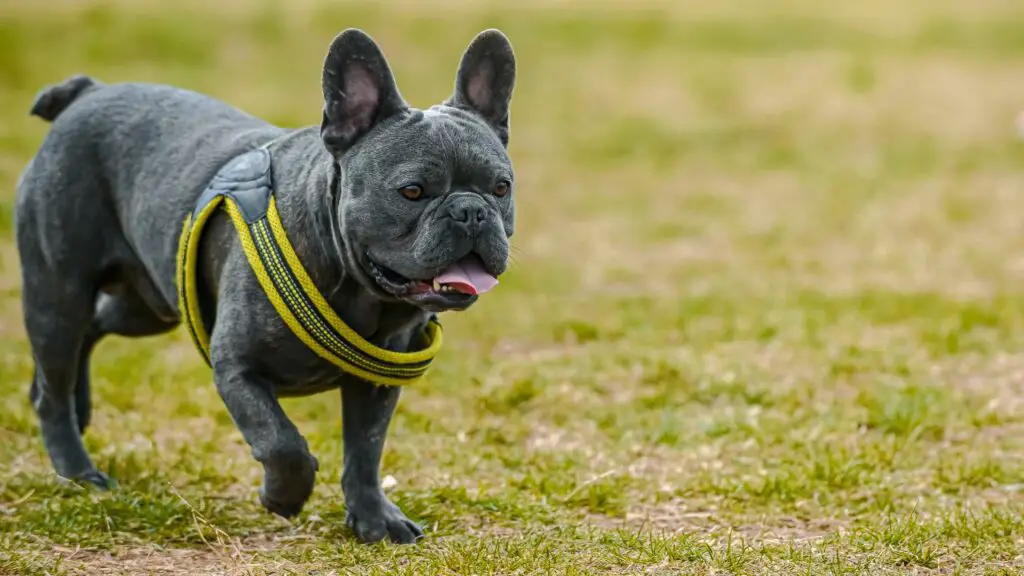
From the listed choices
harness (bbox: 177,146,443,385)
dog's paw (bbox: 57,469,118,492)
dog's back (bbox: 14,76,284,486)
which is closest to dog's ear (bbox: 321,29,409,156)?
harness (bbox: 177,146,443,385)

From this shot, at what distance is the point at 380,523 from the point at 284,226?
3.77ft

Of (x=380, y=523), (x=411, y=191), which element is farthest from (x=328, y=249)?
(x=380, y=523)

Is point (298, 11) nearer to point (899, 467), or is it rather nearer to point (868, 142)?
point (868, 142)

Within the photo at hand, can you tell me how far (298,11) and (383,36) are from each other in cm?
187

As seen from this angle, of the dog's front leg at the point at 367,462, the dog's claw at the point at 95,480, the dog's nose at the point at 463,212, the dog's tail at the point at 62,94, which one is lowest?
the dog's claw at the point at 95,480

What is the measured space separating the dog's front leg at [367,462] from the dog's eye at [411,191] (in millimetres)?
917

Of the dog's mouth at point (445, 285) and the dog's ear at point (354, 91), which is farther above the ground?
the dog's ear at point (354, 91)

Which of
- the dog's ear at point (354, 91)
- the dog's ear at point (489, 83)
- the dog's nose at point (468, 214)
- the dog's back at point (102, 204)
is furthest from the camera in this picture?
the dog's back at point (102, 204)

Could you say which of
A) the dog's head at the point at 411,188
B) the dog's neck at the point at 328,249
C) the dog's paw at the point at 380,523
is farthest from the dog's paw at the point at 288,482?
the dog's head at the point at 411,188

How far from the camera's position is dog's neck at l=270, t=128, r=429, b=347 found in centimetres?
454

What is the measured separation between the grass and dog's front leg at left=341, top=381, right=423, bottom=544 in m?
0.11

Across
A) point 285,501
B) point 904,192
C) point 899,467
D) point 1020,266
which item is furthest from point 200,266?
point 904,192

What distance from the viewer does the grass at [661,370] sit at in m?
4.96

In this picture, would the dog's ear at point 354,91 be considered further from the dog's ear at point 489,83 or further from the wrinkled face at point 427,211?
the dog's ear at point 489,83
